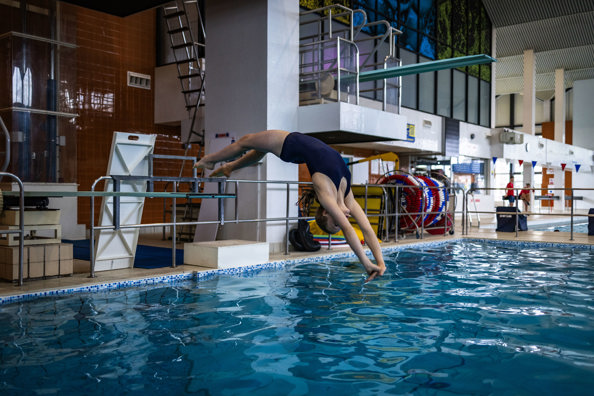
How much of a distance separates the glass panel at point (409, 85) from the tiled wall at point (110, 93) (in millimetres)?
6793

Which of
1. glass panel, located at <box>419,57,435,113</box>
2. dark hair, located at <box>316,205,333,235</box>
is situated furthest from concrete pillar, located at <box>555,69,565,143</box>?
dark hair, located at <box>316,205,333,235</box>

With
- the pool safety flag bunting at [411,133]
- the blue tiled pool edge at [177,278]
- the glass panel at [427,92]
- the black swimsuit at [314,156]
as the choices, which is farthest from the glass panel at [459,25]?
the black swimsuit at [314,156]

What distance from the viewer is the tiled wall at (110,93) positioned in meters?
9.61

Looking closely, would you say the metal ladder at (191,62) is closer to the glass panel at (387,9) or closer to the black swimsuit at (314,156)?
the black swimsuit at (314,156)

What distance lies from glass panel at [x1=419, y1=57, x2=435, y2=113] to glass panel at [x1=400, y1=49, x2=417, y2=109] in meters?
0.36

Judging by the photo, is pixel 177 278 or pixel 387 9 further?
pixel 387 9

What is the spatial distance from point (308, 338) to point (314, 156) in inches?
64.4

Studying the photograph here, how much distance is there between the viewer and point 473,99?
59.8 feet

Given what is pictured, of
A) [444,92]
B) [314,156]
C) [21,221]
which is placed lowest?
[21,221]

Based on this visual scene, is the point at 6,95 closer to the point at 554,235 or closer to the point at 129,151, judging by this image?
the point at 129,151

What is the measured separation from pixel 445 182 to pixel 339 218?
753cm

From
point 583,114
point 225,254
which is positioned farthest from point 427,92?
point 583,114

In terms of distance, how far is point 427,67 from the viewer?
693 centimetres

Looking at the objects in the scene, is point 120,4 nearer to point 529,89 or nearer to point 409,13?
point 409,13
